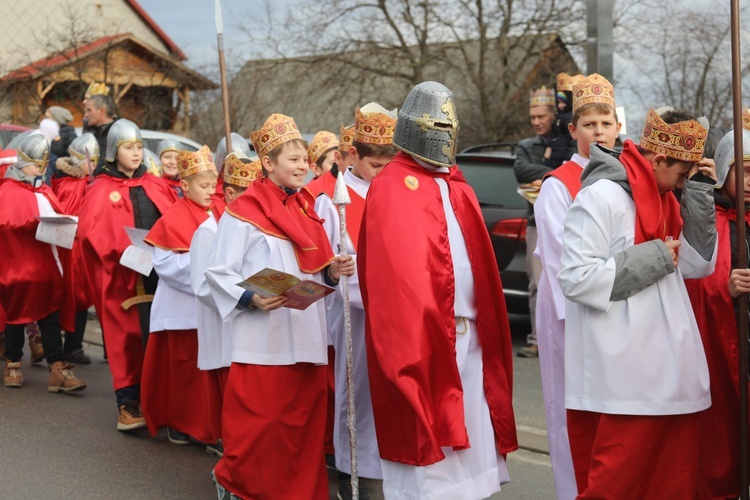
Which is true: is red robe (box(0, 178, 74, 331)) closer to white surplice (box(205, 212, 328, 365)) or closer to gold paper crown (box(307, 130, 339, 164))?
gold paper crown (box(307, 130, 339, 164))

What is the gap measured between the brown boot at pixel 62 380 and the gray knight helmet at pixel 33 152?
1.66m

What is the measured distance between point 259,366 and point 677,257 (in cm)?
203

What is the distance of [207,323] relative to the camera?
6.30 meters

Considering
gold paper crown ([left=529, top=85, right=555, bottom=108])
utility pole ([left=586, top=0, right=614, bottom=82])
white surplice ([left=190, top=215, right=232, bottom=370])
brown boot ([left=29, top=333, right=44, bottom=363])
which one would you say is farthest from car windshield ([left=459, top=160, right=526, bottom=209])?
white surplice ([left=190, top=215, right=232, bottom=370])

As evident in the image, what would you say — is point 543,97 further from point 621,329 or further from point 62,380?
point 621,329

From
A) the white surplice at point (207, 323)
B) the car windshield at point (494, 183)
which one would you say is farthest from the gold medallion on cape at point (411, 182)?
the car windshield at point (494, 183)

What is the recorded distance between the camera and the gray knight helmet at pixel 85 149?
9.69 meters

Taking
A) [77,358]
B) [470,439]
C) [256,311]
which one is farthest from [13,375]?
[470,439]

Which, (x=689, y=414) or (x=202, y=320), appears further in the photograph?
(x=202, y=320)

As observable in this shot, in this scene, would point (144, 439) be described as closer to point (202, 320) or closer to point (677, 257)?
point (202, 320)

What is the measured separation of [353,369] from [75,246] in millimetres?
3525

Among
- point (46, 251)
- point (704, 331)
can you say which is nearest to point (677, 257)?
point (704, 331)

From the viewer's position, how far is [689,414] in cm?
449

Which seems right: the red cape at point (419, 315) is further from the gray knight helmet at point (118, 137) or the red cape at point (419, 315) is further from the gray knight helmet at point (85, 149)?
the gray knight helmet at point (85, 149)
